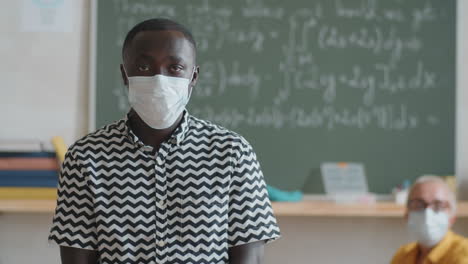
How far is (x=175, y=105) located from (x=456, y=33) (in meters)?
2.37

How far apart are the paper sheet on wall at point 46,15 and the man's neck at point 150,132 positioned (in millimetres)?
2121

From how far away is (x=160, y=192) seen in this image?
0.99m

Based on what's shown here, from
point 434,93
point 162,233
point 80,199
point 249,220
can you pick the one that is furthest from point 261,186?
point 434,93

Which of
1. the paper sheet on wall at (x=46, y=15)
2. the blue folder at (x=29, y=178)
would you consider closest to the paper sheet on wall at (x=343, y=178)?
the blue folder at (x=29, y=178)

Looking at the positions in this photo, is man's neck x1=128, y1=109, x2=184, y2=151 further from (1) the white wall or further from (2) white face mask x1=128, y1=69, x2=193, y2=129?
(1) the white wall

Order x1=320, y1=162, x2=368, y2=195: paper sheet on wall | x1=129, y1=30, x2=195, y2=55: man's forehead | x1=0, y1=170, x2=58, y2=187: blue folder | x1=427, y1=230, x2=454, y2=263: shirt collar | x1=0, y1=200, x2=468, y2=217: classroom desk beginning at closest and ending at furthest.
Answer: x1=129, y1=30, x2=195, y2=55: man's forehead, x1=427, y1=230, x2=454, y2=263: shirt collar, x1=0, y1=200, x2=468, y2=217: classroom desk, x1=0, y1=170, x2=58, y2=187: blue folder, x1=320, y1=162, x2=368, y2=195: paper sheet on wall

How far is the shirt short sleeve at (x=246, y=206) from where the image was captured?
1.00 m

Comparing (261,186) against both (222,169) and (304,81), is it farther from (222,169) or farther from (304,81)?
(304,81)

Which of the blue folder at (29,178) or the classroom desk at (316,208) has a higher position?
the blue folder at (29,178)

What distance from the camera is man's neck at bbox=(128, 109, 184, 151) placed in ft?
3.41

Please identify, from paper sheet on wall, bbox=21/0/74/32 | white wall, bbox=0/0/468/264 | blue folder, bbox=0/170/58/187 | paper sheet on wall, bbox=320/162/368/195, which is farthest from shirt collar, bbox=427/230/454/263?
paper sheet on wall, bbox=21/0/74/32

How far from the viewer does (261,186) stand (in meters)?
1.03

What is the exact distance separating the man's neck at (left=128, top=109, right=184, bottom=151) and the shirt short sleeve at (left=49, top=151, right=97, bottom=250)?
12cm

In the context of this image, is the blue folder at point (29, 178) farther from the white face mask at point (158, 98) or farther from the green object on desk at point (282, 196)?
the white face mask at point (158, 98)
